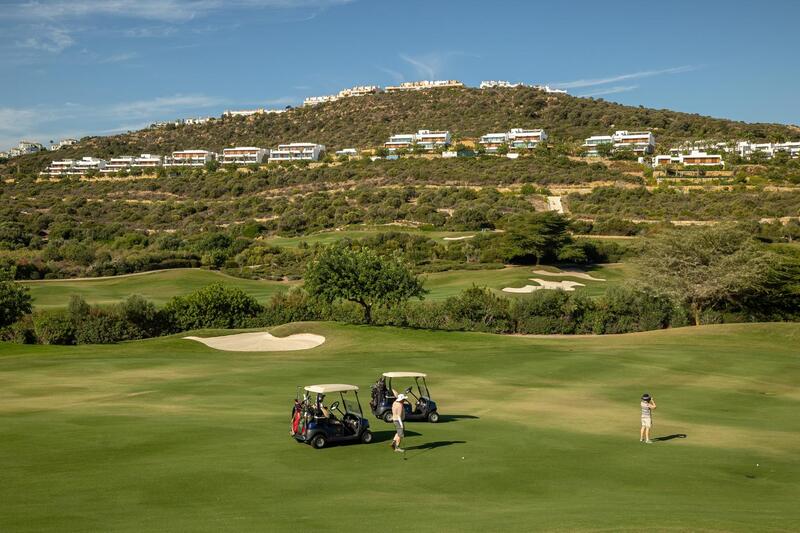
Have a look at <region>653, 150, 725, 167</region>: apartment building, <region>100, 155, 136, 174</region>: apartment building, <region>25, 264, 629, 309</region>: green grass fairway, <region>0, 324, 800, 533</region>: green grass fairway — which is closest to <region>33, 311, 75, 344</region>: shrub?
<region>0, 324, 800, 533</region>: green grass fairway

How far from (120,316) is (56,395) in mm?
24634

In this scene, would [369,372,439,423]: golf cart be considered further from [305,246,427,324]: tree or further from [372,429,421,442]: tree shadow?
[305,246,427,324]: tree

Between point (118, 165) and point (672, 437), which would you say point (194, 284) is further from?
point (118, 165)

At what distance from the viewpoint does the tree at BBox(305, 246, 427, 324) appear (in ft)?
166

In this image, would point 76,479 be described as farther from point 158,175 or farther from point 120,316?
point 158,175

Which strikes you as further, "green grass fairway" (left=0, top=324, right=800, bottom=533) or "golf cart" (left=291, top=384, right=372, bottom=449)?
"golf cart" (left=291, top=384, right=372, bottom=449)

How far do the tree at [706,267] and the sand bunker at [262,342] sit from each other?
24.9 m

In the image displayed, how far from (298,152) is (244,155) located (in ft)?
54.2

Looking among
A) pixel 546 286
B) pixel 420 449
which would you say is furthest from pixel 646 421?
pixel 546 286

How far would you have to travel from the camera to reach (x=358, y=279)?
1987 inches

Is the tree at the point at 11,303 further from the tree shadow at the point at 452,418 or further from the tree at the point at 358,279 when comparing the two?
the tree shadow at the point at 452,418

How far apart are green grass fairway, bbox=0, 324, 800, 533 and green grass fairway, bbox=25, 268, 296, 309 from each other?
112 ft

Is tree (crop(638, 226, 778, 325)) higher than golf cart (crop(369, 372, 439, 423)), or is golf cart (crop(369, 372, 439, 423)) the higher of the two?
tree (crop(638, 226, 778, 325))

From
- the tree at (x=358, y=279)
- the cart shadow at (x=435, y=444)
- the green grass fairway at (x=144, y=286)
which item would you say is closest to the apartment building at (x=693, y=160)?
the green grass fairway at (x=144, y=286)
